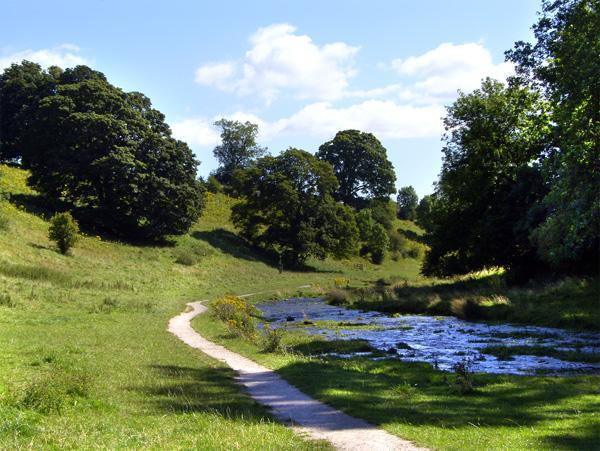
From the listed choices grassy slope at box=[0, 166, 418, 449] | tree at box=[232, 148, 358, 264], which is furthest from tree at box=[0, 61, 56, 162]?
tree at box=[232, 148, 358, 264]

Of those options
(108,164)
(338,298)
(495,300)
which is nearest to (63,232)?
(108,164)

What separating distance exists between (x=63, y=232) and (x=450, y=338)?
35001mm

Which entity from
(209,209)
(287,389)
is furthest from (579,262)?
(209,209)

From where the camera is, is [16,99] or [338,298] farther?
[16,99]

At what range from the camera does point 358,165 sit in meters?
120

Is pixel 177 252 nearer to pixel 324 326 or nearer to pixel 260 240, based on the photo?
pixel 260 240

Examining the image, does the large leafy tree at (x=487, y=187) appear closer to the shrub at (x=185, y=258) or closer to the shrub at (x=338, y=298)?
the shrub at (x=338, y=298)

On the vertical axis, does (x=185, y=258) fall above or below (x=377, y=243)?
below

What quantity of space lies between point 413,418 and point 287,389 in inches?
176

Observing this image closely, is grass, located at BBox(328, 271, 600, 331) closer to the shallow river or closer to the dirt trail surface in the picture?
the shallow river

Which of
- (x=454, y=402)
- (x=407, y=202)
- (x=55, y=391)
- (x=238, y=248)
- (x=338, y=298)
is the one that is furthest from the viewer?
(x=407, y=202)

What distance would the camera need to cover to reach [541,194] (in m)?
44.4

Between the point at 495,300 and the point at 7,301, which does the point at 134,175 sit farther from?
the point at 495,300

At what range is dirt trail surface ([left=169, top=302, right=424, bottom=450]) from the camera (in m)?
9.92
